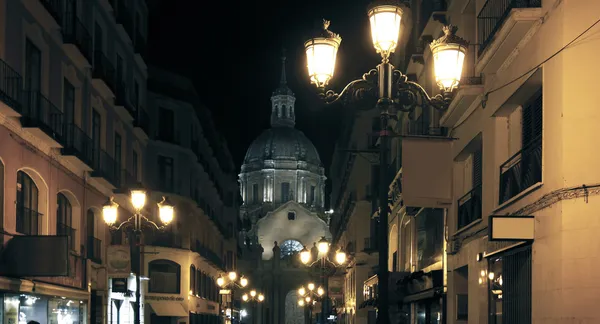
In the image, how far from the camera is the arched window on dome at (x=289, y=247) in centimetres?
12281

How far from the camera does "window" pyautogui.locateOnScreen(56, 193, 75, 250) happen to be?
24750 mm

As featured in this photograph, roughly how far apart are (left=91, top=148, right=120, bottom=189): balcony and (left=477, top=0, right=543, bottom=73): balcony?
526 inches

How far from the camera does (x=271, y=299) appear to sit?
374ft

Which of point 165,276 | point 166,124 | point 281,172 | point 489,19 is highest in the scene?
point 281,172

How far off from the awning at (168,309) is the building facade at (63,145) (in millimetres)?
11520

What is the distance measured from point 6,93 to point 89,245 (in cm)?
981

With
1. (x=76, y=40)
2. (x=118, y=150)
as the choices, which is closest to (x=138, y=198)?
(x=76, y=40)

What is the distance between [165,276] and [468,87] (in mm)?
30512

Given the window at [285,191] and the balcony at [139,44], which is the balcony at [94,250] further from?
the window at [285,191]

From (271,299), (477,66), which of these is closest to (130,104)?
(477,66)

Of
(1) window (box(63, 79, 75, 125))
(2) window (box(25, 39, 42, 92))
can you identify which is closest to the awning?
(1) window (box(63, 79, 75, 125))

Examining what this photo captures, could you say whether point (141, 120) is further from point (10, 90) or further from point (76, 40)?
point (10, 90)

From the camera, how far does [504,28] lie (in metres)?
14.8

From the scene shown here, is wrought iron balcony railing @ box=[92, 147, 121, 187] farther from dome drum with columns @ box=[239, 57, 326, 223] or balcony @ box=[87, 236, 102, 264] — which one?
dome drum with columns @ box=[239, 57, 326, 223]
